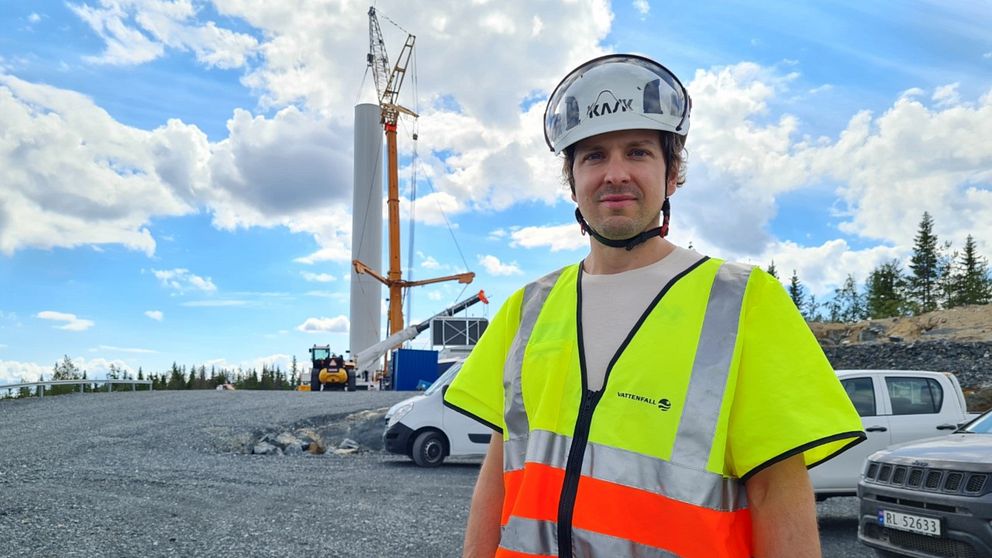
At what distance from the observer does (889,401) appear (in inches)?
328

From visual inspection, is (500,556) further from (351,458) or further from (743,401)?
(351,458)

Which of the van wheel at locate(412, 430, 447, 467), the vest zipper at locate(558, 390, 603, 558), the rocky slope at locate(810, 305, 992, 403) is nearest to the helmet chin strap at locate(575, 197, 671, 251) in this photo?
the vest zipper at locate(558, 390, 603, 558)

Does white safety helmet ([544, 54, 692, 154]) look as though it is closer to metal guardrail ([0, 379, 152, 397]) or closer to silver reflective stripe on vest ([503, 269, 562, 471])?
silver reflective stripe on vest ([503, 269, 562, 471])

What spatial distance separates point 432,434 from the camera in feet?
39.5

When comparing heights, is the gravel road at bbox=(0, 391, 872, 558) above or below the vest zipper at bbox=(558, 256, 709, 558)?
below

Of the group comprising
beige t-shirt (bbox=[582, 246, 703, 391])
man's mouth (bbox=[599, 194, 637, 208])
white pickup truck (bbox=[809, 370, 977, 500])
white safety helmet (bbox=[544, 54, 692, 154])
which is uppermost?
white safety helmet (bbox=[544, 54, 692, 154])

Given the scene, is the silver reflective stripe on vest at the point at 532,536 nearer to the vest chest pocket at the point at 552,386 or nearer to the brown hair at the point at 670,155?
the vest chest pocket at the point at 552,386

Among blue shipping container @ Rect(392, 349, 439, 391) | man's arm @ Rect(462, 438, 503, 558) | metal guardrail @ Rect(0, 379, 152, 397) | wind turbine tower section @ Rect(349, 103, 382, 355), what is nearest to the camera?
man's arm @ Rect(462, 438, 503, 558)

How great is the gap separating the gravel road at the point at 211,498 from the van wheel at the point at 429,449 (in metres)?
0.26

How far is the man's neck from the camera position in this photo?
1857 millimetres

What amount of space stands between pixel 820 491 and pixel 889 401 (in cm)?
139

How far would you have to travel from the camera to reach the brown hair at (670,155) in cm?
188

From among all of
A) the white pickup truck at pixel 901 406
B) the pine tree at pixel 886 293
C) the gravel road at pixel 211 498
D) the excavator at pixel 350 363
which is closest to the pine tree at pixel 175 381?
the excavator at pixel 350 363

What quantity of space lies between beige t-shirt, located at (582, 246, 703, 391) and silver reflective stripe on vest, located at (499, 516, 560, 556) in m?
0.33
